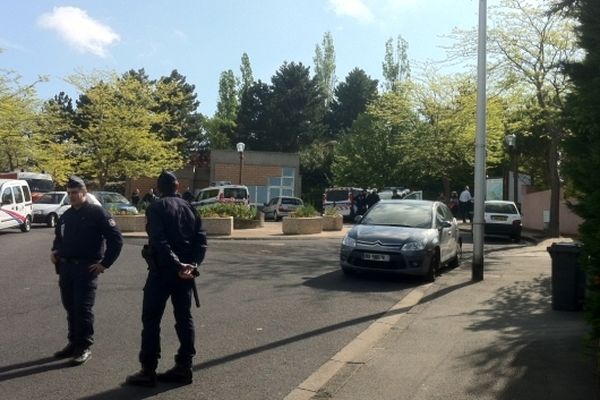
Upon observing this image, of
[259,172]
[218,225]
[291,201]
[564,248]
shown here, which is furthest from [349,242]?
[259,172]

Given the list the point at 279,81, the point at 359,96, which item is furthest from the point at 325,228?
the point at 359,96

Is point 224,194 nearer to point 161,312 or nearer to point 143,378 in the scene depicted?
point 161,312

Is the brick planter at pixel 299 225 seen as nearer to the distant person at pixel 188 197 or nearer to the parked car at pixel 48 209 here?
the distant person at pixel 188 197

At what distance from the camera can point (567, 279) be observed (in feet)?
29.8

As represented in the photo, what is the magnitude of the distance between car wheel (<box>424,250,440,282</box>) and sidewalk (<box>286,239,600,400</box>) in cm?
130

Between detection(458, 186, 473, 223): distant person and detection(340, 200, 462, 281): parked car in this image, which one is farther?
detection(458, 186, 473, 223): distant person

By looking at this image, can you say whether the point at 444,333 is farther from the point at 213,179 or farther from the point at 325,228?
the point at 213,179

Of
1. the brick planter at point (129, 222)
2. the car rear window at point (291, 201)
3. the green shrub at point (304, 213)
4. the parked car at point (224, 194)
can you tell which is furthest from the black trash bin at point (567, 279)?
the car rear window at point (291, 201)

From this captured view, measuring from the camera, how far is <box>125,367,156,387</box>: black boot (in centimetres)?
530

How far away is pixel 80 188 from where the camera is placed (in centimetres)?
609

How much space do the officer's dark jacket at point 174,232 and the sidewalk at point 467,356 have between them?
1.42 meters

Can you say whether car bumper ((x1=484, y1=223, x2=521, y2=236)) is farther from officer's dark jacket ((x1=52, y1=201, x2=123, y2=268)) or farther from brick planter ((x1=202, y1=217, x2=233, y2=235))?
officer's dark jacket ((x1=52, y1=201, x2=123, y2=268))

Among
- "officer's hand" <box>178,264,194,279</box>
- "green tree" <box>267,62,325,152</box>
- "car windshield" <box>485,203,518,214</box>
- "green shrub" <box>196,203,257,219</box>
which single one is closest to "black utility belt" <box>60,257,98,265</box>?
"officer's hand" <box>178,264,194,279</box>

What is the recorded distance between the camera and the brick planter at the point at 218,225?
21422 mm
